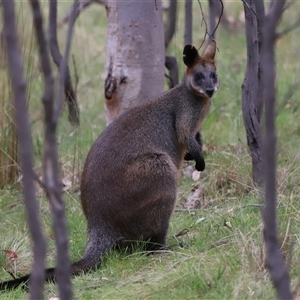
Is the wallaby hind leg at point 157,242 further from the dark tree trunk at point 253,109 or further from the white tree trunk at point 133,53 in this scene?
the white tree trunk at point 133,53

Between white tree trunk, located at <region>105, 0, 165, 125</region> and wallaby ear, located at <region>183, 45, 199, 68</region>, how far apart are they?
772 mm

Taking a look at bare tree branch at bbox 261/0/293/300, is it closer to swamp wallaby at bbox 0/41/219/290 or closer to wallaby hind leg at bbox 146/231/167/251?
swamp wallaby at bbox 0/41/219/290

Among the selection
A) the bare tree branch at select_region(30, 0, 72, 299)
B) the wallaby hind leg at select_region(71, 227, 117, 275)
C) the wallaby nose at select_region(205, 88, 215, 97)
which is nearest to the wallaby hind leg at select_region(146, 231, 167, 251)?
the wallaby hind leg at select_region(71, 227, 117, 275)

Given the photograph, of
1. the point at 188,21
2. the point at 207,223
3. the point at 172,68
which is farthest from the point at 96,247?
the point at 188,21

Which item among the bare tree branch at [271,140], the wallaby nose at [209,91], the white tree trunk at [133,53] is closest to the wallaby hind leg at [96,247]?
the wallaby nose at [209,91]

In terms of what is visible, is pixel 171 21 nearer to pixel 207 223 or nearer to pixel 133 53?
pixel 133 53

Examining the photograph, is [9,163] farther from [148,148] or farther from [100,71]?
[100,71]

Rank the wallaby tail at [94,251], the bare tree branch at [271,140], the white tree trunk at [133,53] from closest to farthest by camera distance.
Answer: the bare tree branch at [271,140] < the wallaby tail at [94,251] < the white tree trunk at [133,53]

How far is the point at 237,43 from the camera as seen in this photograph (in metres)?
10.3

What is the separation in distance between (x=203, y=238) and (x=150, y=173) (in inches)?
19.7

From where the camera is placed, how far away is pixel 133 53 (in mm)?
5855

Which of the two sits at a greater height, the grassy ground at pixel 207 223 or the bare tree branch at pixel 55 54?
the bare tree branch at pixel 55 54

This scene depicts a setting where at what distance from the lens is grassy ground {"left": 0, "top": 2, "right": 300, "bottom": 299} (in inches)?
147

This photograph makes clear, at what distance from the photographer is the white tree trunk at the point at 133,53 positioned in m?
5.78
